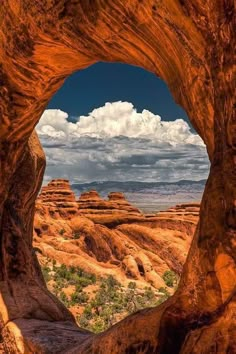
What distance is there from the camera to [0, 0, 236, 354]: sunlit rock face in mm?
2744

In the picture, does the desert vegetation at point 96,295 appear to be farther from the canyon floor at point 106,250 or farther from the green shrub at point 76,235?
the green shrub at point 76,235

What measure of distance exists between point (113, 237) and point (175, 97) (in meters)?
39.2

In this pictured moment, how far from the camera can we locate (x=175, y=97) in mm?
3900

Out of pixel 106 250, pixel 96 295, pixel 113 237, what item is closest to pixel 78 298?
pixel 96 295

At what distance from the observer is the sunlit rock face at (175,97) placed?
2744 mm

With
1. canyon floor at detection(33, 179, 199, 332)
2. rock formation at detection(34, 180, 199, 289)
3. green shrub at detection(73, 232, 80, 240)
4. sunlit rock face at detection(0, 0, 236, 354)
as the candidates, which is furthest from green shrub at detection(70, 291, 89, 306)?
sunlit rock face at detection(0, 0, 236, 354)

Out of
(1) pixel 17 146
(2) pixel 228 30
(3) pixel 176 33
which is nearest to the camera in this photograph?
(2) pixel 228 30

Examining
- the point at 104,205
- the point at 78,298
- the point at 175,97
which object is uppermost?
the point at 175,97

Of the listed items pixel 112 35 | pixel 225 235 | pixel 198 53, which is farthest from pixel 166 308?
pixel 112 35

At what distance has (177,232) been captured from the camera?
151 ft

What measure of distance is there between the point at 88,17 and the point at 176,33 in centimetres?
155

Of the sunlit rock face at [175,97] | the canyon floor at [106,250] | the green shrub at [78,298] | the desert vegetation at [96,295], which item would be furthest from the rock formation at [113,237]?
the sunlit rock face at [175,97]

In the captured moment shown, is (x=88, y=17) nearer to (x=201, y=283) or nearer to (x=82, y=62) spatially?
(x=82, y=62)

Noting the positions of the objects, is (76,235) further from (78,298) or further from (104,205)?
(78,298)
